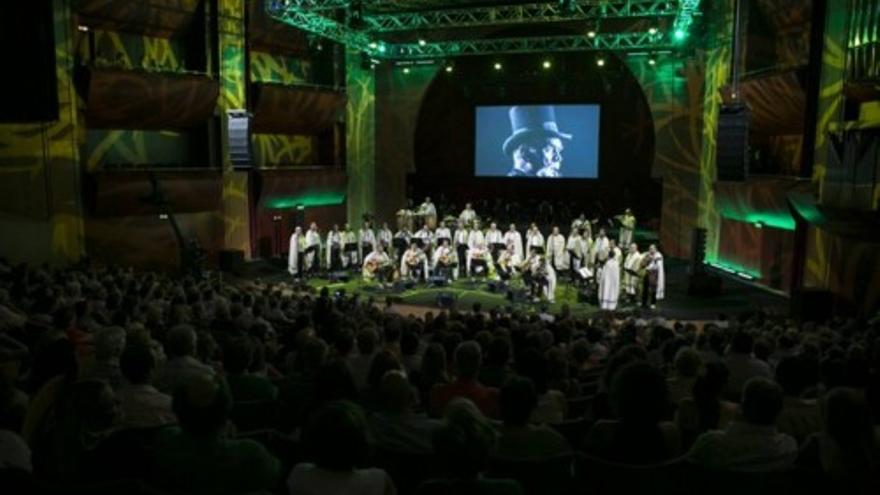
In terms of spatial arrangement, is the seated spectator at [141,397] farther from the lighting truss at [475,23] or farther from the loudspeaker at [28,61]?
the lighting truss at [475,23]

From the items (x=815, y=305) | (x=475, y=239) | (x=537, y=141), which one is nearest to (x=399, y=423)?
(x=815, y=305)

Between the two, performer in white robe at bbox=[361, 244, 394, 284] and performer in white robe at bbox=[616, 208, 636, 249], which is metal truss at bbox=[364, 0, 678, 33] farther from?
performer in white robe at bbox=[361, 244, 394, 284]

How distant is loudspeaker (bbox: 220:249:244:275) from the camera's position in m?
18.5

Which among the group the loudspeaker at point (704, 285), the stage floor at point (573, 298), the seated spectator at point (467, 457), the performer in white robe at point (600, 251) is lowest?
the stage floor at point (573, 298)

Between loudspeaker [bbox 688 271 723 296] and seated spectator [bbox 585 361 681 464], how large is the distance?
13.1 meters

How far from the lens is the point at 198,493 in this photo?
3.04 m

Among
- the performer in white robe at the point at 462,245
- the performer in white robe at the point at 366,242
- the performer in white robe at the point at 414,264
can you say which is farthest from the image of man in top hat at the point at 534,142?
the performer in white robe at the point at 414,264

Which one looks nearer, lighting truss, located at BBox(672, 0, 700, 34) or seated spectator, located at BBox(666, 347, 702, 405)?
seated spectator, located at BBox(666, 347, 702, 405)

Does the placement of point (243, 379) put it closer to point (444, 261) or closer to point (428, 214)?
point (444, 261)

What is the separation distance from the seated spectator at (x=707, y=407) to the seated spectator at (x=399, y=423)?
1.59m

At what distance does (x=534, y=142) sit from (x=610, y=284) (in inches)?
450

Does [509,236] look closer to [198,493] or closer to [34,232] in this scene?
[34,232]

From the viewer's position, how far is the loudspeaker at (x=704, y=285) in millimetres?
15820

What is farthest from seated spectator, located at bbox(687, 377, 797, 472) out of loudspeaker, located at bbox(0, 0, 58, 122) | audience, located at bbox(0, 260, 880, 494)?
loudspeaker, located at bbox(0, 0, 58, 122)
